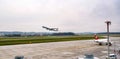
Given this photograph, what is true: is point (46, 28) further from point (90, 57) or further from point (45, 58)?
point (90, 57)

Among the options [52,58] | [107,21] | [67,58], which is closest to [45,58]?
[52,58]

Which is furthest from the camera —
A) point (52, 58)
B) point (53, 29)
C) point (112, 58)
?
point (53, 29)

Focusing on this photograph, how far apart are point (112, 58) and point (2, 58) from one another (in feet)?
69.1

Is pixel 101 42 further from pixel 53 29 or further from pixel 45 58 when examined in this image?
pixel 53 29

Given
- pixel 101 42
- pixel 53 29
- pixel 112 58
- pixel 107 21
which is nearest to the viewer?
pixel 107 21

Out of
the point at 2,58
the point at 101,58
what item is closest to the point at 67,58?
the point at 101,58

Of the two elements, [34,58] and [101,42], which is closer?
[34,58]

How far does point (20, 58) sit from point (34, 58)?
21821mm

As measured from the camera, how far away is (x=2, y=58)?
34906mm

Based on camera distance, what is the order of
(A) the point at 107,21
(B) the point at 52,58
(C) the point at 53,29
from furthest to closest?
1. (C) the point at 53,29
2. (B) the point at 52,58
3. (A) the point at 107,21

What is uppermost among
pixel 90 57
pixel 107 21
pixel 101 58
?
pixel 107 21

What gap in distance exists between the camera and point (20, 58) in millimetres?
13273

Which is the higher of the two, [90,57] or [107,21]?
[107,21]

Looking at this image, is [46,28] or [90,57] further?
[46,28]
